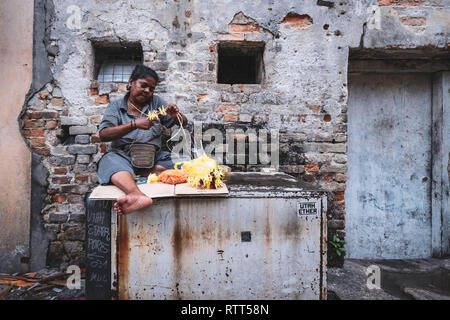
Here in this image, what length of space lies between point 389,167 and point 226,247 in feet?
8.67

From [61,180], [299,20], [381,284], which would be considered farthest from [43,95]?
[381,284]

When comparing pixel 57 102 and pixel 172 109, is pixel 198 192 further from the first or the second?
pixel 57 102

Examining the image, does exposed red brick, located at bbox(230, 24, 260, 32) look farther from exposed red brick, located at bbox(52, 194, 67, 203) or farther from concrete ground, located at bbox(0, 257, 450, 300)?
concrete ground, located at bbox(0, 257, 450, 300)

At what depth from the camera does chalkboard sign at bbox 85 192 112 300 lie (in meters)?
1.89

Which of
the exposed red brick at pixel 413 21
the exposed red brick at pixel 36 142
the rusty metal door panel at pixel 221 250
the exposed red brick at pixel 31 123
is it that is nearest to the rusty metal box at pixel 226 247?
the rusty metal door panel at pixel 221 250

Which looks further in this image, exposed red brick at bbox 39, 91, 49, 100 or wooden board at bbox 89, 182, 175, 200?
exposed red brick at bbox 39, 91, 49, 100

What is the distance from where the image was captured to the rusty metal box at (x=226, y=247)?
186 cm

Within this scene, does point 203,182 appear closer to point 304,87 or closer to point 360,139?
point 304,87

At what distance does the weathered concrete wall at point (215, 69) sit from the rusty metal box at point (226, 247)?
46.7 inches

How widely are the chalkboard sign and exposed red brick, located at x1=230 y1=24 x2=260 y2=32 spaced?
7.50ft

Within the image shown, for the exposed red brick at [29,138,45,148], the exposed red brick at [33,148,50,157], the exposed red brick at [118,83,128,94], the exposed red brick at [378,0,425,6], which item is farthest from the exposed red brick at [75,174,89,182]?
the exposed red brick at [378,0,425,6]

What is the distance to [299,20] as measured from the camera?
304 centimetres
